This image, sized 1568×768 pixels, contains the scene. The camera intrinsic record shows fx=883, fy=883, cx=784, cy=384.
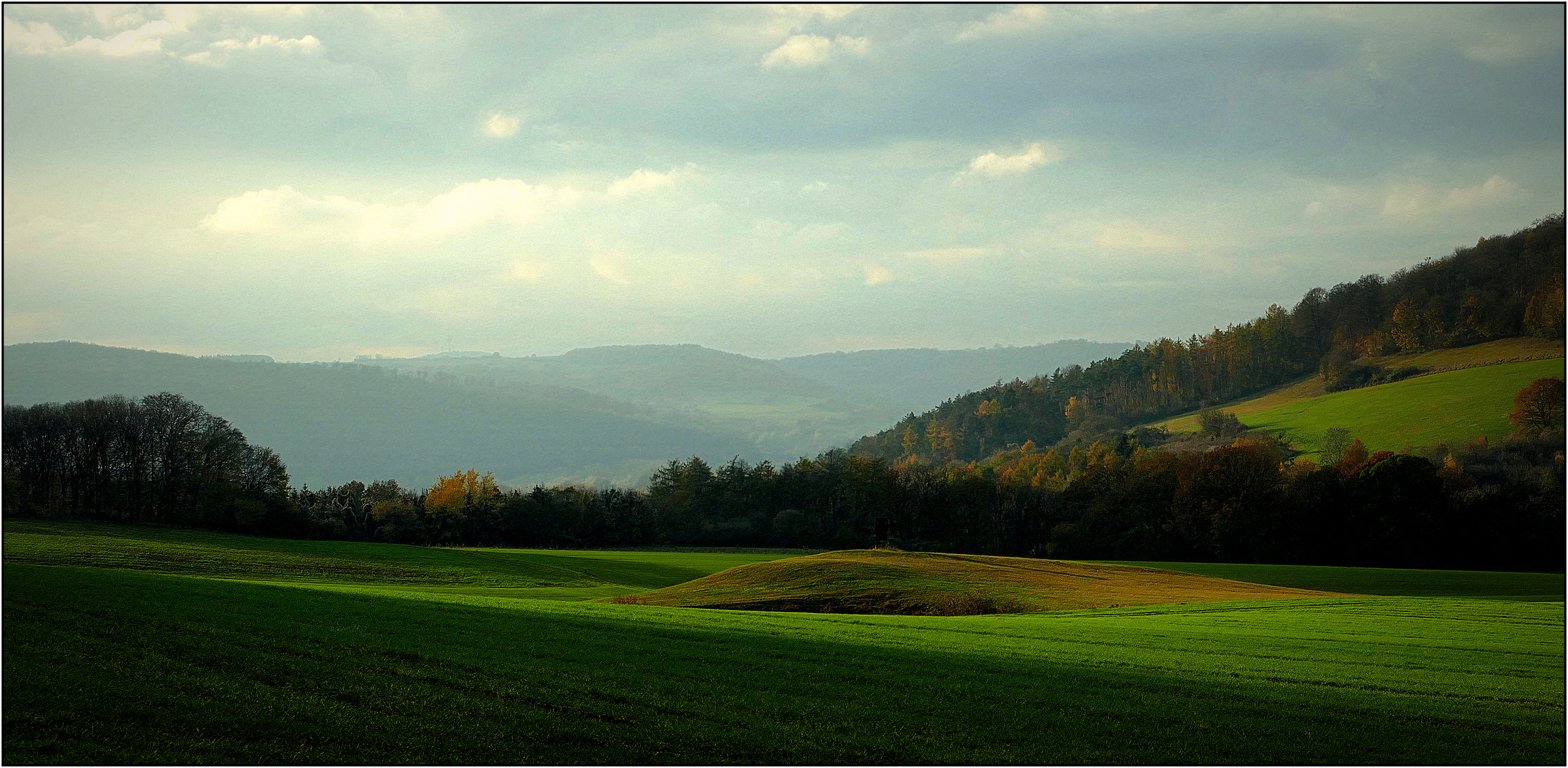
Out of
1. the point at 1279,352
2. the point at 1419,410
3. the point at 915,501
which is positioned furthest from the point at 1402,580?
the point at 1279,352

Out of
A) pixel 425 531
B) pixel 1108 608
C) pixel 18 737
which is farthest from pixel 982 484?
pixel 18 737

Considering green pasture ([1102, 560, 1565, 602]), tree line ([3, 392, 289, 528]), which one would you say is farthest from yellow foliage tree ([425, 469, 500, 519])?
green pasture ([1102, 560, 1565, 602])

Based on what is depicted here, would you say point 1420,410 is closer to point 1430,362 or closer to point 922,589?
point 1430,362

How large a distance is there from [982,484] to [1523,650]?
74.9 meters

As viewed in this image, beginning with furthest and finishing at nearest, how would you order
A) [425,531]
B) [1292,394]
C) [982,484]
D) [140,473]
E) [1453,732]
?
1. [1292,394]
2. [982,484]
3. [425,531]
4. [140,473]
5. [1453,732]

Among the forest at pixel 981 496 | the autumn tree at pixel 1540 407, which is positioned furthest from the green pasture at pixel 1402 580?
the autumn tree at pixel 1540 407

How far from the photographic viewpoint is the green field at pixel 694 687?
1200 cm

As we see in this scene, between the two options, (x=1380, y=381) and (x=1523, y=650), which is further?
(x=1380, y=381)

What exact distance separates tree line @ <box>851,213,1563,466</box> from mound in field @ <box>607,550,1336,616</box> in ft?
360

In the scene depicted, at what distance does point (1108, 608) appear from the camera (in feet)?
107

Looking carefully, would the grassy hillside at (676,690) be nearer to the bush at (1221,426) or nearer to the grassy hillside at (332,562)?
the grassy hillside at (332,562)

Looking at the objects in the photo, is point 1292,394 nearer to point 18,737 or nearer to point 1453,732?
point 1453,732

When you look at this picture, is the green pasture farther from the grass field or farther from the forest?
the grass field

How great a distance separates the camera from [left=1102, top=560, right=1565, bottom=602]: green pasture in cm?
4547
